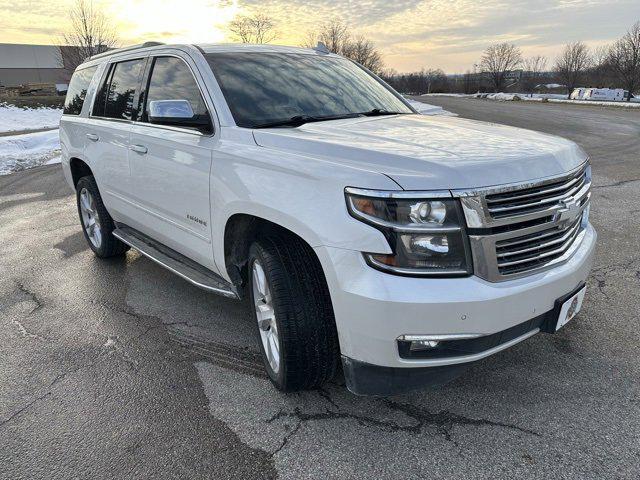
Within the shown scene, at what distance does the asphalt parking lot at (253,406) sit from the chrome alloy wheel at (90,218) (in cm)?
107

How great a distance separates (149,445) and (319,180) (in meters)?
1.57

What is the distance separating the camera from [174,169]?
3461mm

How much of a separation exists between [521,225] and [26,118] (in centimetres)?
2891

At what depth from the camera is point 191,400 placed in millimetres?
2863

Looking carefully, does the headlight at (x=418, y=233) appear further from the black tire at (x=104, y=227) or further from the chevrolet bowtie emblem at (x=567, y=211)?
the black tire at (x=104, y=227)

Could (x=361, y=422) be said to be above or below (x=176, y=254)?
below

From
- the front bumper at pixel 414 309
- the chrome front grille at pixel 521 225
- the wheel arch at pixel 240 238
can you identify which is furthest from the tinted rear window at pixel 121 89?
the chrome front grille at pixel 521 225

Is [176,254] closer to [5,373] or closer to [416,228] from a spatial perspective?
[5,373]

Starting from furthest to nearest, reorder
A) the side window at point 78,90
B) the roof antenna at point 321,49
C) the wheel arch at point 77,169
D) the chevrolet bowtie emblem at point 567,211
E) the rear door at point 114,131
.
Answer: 1. the wheel arch at point 77,169
2. the side window at point 78,90
3. the roof antenna at point 321,49
4. the rear door at point 114,131
5. the chevrolet bowtie emblem at point 567,211

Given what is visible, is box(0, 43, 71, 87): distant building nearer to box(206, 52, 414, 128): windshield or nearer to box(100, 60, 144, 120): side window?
box(100, 60, 144, 120): side window

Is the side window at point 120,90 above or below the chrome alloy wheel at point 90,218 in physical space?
above

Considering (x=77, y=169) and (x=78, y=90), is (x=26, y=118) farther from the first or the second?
(x=77, y=169)

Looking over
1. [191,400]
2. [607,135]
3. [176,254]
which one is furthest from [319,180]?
[607,135]

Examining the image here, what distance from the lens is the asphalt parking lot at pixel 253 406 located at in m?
2.34
